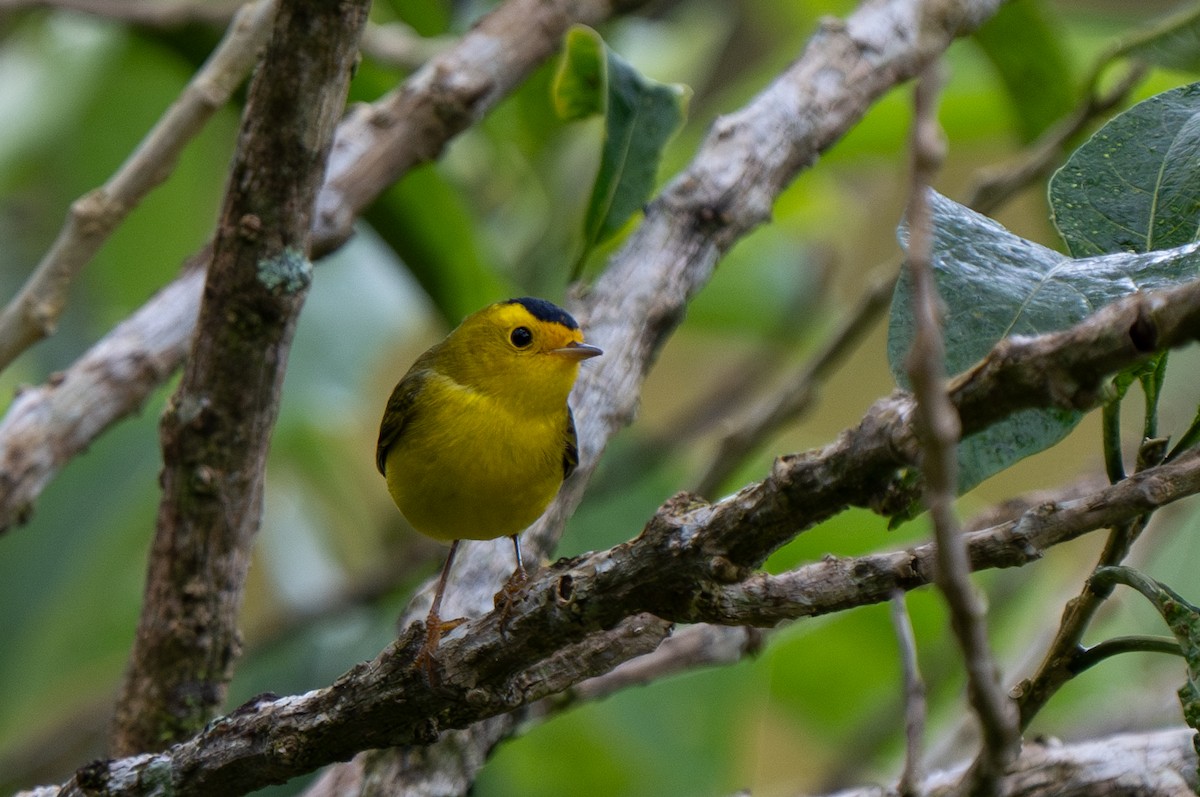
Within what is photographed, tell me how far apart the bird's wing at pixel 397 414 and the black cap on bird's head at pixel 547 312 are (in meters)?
0.20

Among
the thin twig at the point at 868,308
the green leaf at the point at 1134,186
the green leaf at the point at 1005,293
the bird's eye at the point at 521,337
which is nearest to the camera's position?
the green leaf at the point at 1005,293

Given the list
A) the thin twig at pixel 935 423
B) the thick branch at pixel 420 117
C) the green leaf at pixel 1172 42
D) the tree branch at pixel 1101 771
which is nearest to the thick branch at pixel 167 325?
the thick branch at pixel 420 117

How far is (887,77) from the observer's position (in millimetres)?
2100

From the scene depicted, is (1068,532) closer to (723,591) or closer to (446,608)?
(723,591)

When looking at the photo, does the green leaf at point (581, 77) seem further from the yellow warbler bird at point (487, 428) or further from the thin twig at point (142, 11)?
the thin twig at point (142, 11)

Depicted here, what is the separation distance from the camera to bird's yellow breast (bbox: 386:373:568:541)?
1.65 metres

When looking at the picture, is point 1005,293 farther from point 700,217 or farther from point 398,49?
point 398,49

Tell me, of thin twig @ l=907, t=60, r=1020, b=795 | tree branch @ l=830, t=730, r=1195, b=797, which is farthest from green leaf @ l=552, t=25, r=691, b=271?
thin twig @ l=907, t=60, r=1020, b=795

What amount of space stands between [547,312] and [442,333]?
1.24 metres

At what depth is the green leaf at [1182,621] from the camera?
0.96m

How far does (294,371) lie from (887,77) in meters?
1.44

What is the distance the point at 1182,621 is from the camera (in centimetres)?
97

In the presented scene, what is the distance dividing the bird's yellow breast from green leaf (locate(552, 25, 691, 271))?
30 cm

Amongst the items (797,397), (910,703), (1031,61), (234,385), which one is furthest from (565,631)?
(1031,61)
